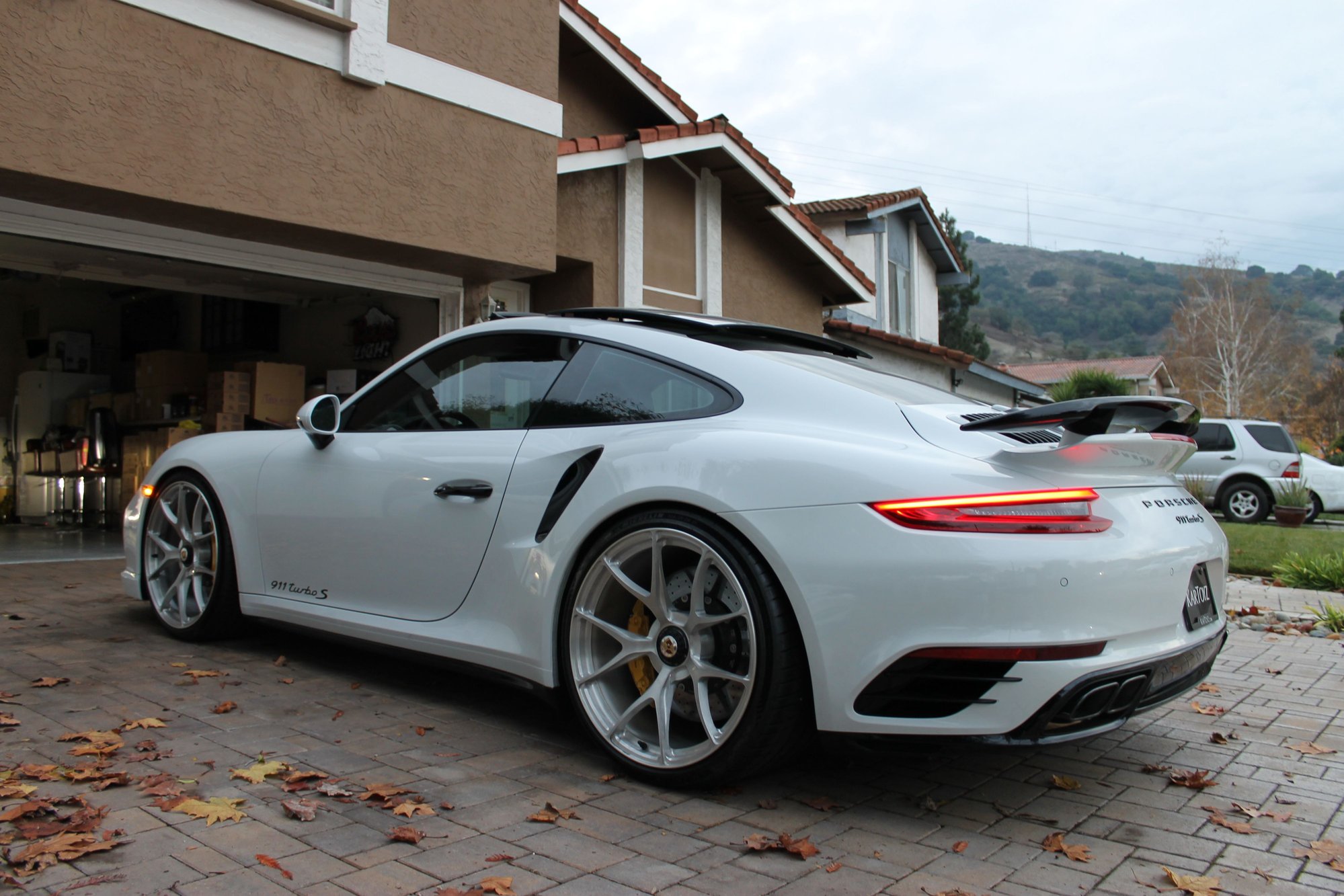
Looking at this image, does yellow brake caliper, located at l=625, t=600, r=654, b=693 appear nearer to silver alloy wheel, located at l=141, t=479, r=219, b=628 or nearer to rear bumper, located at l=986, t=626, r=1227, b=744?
rear bumper, located at l=986, t=626, r=1227, b=744

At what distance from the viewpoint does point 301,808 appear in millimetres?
2666

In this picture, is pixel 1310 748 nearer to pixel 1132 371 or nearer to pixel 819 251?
pixel 819 251

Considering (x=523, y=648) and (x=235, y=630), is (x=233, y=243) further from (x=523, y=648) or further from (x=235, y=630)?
(x=523, y=648)

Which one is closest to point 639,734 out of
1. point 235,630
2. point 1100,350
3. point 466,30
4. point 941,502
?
point 941,502

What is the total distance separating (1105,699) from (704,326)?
1706 millimetres

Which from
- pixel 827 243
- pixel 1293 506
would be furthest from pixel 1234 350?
pixel 827 243

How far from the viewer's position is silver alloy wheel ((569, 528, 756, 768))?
9.29ft

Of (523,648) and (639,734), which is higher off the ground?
(523,648)

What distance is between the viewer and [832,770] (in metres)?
3.18

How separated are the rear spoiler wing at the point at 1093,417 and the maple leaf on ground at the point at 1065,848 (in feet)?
3.35

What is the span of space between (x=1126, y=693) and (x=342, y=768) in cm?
222

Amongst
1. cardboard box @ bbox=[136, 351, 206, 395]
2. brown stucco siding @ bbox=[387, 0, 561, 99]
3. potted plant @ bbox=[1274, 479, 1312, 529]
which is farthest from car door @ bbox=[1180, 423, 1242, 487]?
cardboard box @ bbox=[136, 351, 206, 395]

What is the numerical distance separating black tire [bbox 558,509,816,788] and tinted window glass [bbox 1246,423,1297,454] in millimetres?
16391

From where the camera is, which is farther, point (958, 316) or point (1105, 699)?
point (958, 316)
